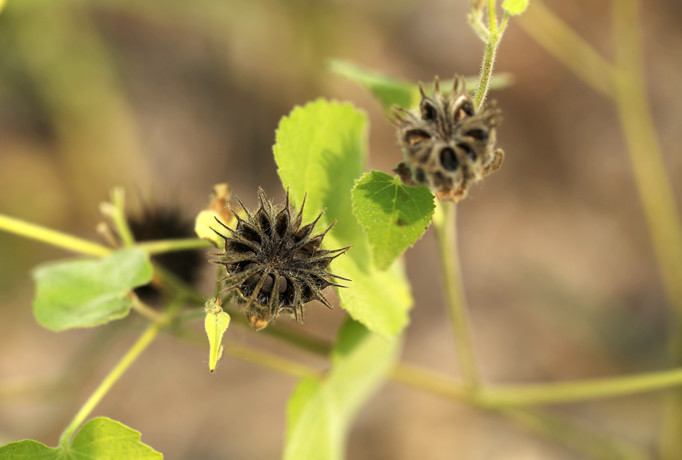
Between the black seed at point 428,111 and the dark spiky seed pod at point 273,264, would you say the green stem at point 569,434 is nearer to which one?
the dark spiky seed pod at point 273,264

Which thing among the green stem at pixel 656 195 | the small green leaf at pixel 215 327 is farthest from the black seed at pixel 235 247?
the green stem at pixel 656 195

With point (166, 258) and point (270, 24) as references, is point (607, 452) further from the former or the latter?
point (270, 24)

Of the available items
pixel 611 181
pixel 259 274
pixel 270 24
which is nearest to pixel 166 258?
pixel 259 274

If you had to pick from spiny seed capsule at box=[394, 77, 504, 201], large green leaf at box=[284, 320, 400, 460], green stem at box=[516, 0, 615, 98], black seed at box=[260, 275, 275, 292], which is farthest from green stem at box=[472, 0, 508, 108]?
green stem at box=[516, 0, 615, 98]

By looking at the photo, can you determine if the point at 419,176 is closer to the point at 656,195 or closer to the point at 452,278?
the point at 452,278

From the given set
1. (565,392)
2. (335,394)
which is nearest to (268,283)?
(335,394)
